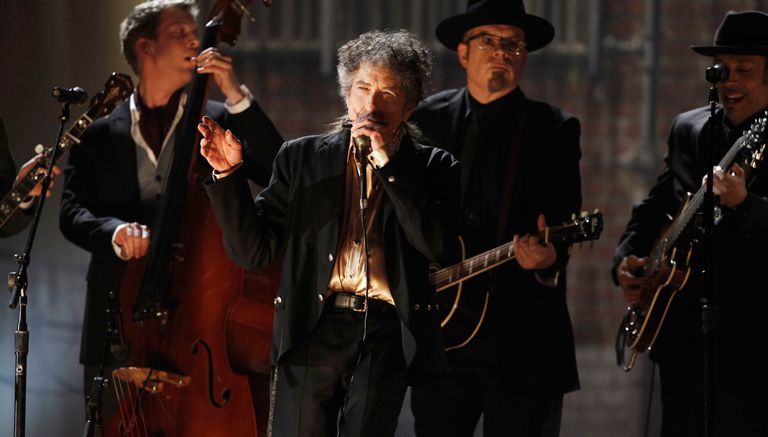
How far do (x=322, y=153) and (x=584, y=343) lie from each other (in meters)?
2.83

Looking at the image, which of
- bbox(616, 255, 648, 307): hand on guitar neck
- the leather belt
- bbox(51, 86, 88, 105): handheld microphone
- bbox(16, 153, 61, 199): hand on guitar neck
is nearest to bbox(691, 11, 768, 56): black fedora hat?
bbox(616, 255, 648, 307): hand on guitar neck

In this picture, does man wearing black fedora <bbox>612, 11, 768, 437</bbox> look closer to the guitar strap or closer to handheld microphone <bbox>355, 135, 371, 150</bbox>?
the guitar strap

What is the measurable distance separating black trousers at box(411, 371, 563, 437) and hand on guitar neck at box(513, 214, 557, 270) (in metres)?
0.45

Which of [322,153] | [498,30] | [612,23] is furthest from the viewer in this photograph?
[612,23]

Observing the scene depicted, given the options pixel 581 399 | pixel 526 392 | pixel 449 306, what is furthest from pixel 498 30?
pixel 581 399

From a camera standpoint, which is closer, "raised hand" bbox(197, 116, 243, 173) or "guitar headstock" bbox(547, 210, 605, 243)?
"raised hand" bbox(197, 116, 243, 173)

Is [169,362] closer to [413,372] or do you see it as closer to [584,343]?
[413,372]

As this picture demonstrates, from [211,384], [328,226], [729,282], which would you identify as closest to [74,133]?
[211,384]

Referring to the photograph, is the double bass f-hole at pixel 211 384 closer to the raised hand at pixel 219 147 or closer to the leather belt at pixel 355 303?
the leather belt at pixel 355 303

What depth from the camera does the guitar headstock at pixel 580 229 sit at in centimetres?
382

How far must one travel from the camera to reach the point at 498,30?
168 inches

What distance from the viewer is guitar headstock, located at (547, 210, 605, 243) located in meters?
3.82

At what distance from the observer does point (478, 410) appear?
4.09 metres

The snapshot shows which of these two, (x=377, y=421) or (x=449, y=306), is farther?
(x=449, y=306)
